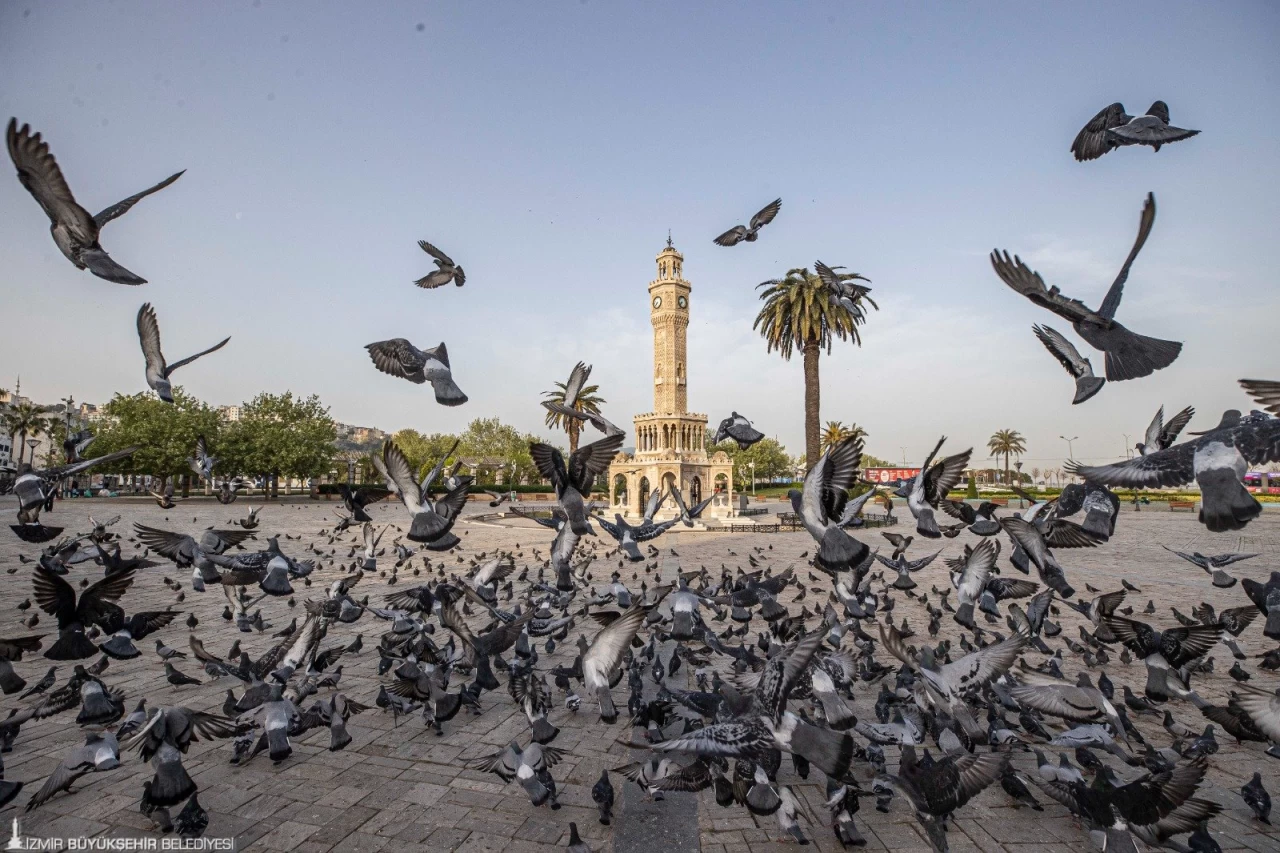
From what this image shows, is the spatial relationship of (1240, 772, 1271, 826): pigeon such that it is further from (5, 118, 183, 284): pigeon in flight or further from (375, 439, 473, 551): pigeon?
(5, 118, 183, 284): pigeon in flight

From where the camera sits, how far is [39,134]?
4.41 meters

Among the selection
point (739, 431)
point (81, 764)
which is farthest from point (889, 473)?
point (81, 764)

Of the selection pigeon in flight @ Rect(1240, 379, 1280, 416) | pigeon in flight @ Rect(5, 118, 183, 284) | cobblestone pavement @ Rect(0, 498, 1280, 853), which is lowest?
cobblestone pavement @ Rect(0, 498, 1280, 853)

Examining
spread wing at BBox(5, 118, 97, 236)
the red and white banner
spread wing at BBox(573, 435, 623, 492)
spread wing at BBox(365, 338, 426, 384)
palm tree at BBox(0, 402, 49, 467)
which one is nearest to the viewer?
spread wing at BBox(5, 118, 97, 236)

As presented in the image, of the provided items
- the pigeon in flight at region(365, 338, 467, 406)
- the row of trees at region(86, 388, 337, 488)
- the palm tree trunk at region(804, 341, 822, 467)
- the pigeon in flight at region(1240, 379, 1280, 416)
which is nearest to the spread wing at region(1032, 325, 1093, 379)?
the pigeon in flight at region(1240, 379, 1280, 416)

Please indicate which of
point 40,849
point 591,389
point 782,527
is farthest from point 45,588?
point 591,389

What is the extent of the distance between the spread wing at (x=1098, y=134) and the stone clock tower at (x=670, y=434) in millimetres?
39433

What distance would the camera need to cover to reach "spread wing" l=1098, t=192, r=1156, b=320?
14.4 feet

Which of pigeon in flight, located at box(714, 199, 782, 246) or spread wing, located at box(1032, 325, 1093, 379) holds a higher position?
pigeon in flight, located at box(714, 199, 782, 246)

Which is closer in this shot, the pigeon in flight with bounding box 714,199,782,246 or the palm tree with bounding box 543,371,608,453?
the pigeon in flight with bounding box 714,199,782,246

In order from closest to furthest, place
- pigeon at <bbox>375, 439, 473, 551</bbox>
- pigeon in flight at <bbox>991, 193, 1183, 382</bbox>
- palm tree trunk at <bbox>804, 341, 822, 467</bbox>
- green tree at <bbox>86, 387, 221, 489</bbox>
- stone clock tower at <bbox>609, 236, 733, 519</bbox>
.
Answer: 1. pigeon in flight at <bbox>991, 193, 1183, 382</bbox>
2. pigeon at <bbox>375, 439, 473, 551</bbox>
3. palm tree trunk at <bbox>804, 341, 822, 467</bbox>
4. green tree at <bbox>86, 387, 221, 489</bbox>
5. stone clock tower at <bbox>609, 236, 733, 519</bbox>

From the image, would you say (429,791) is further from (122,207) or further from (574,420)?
(574,420)

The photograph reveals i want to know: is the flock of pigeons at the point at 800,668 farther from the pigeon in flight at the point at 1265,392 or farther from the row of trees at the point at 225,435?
the row of trees at the point at 225,435

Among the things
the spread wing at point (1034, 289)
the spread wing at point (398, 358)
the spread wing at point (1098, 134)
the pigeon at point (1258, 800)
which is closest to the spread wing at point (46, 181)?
the spread wing at point (398, 358)
